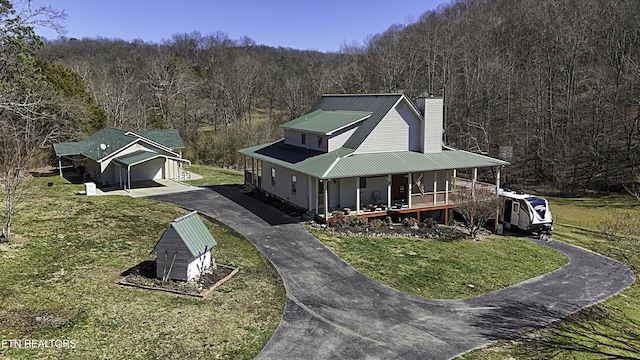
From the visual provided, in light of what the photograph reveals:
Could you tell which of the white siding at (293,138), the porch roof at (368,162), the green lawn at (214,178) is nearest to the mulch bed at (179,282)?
the porch roof at (368,162)

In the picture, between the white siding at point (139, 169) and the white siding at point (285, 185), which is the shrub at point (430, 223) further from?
the white siding at point (139, 169)

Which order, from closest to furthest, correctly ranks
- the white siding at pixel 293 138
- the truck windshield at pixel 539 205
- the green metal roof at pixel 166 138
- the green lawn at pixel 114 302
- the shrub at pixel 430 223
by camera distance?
the green lawn at pixel 114 302
the shrub at pixel 430 223
the truck windshield at pixel 539 205
the white siding at pixel 293 138
the green metal roof at pixel 166 138

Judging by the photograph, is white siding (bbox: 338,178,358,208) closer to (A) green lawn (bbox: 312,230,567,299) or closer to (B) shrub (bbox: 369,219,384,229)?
(B) shrub (bbox: 369,219,384,229)

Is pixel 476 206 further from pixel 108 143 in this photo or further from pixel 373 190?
pixel 108 143

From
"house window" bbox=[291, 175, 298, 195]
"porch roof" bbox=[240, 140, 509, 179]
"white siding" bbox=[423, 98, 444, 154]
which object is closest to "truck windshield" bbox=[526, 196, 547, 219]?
"porch roof" bbox=[240, 140, 509, 179]

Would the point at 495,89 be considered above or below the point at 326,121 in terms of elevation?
above

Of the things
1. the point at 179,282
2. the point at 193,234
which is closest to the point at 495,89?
the point at 193,234
